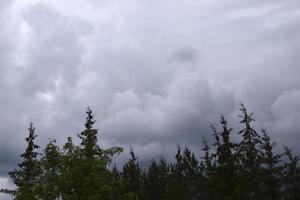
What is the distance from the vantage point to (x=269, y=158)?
45.3 m

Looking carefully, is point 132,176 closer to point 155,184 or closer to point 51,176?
point 155,184

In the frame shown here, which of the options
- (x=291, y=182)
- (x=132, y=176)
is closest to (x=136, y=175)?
(x=132, y=176)

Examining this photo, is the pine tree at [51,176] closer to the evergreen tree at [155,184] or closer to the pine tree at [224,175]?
the pine tree at [224,175]

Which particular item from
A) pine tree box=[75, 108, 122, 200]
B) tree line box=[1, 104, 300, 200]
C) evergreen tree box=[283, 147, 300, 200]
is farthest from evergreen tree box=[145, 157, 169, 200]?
pine tree box=[75, 108, 122, 200]

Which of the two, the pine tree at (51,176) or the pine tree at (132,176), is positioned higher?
the pine tree at (132,176)

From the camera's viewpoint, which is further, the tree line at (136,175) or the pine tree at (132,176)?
the pine tree at (132,176)

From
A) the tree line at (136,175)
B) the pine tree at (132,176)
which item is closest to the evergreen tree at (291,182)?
the tree line at (136,175)

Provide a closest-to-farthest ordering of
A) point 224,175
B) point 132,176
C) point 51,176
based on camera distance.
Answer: point 51,176
point 224,175
point 132,176

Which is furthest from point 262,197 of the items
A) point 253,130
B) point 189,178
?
point 189,178

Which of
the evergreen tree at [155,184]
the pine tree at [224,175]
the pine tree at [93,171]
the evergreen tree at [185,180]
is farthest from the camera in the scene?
the evergreen tree at [155,184]

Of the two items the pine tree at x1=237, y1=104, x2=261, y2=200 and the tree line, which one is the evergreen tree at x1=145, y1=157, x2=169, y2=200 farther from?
the pine tree at x1=237, y1=104, x2=261, y2=200

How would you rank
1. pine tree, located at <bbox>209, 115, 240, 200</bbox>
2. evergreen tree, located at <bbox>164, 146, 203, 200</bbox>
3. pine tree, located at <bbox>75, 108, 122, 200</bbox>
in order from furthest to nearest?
evergreen tree, located at <bbox>164, 146, 203, 200</bbox>
pine tree, located at <bbox>209, 115, 240, 200</bbox>
pine tree, located at <bbox>75, 108, 122, 200</bbox>

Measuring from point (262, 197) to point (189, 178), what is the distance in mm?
29570

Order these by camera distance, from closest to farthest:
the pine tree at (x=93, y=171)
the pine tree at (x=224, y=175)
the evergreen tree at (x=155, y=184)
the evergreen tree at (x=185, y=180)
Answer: the pine tree at (x=93, y=171), the pine tree at (x=224, y=175), the evergreen tree at (x=185, y=180), the evergreen tree at (x=155, y=184)
